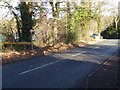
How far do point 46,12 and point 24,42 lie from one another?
720 cm

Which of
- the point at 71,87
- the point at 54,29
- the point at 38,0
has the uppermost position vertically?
the point at 38,0

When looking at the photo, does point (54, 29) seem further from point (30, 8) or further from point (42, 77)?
point (42, 77)

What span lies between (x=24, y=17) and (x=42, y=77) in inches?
557

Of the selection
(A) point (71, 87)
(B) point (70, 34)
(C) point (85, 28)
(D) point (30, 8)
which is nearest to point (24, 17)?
(D) point (30, 8)

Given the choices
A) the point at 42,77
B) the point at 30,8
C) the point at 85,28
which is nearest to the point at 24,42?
the point at 30,8

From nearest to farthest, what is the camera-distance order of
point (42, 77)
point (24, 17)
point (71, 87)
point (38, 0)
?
point (71, 87) < point (42, 77) < point (24, 17) < point (38, 0)

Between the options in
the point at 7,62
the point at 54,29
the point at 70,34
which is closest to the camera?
the point at 7,62

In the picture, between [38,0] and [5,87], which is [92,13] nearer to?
[38,0]

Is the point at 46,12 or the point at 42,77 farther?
the point at 46,12

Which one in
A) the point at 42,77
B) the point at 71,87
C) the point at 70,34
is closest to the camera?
the point at 71,87

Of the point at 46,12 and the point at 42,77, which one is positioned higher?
the point at 46,12

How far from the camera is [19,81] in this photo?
303 inches

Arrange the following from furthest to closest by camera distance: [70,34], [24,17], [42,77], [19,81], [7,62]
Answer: [70,34] → [24,17] → [7,62] → [42,77] → [19,81]

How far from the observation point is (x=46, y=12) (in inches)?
1009
